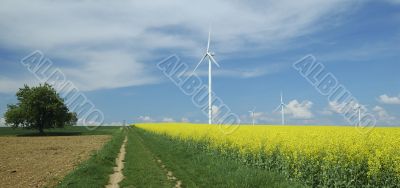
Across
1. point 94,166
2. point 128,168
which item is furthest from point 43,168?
point 128,168

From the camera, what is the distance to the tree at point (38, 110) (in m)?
77.1

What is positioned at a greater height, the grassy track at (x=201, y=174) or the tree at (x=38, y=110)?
the tree at (x=38, y=110)

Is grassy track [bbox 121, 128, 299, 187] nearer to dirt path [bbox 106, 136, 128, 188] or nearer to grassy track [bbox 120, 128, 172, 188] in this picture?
grassy track [bbox 120, 128, 172, 188]

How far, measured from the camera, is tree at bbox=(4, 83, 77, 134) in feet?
253

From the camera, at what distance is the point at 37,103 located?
7775cm

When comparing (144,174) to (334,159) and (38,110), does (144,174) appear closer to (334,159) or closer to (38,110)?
(334,159)

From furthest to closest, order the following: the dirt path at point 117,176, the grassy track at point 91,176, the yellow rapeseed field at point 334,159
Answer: the dirt path at point 117,176
the grassy track at point 91,176
the yellow rapeseed field at point 334,159

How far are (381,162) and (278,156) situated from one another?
5581 mm

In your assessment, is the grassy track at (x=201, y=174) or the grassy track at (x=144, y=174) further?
the grassy track at (x=144, y=174)

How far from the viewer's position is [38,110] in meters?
77.7

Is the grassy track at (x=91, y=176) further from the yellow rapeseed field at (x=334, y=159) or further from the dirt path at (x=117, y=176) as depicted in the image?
the yellow rapeseed field at (x=334, y=159)

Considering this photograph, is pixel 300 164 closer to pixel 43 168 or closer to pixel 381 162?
pixel 381 162

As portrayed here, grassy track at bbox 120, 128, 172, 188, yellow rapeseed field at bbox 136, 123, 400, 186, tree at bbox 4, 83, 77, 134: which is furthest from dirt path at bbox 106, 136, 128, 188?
tree at bbox 4, 83, 77, 134

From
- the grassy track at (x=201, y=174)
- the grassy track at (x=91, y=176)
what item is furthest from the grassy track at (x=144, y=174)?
the grassy track at (x=91, y=176)
